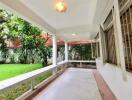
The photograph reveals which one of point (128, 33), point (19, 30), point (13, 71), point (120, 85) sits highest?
point (19, 30)

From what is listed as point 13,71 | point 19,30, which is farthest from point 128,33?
point 13,71

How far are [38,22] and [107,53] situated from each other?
2960 millimetres

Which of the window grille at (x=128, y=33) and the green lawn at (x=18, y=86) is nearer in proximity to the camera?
the window grille at (x=128, y=33)

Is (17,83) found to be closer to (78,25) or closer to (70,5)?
(70,5)

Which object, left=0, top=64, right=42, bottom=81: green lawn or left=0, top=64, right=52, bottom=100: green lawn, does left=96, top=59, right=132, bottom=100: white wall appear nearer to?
left=0, top=64, right=52, bottom=100: green lawn

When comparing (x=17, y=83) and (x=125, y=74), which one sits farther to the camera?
(x=17, y=83)

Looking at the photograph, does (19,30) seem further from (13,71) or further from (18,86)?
(18,86)

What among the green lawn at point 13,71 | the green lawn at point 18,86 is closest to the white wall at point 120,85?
the green lawn at point 18,86

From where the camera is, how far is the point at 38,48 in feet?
26.9

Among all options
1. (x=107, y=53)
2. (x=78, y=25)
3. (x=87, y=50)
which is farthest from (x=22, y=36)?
(x=87, y=50)

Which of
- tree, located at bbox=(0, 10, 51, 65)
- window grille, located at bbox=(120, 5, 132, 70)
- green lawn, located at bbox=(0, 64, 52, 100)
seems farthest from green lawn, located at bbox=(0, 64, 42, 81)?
window grille, located at bbox=(120, 5, 132, 70)

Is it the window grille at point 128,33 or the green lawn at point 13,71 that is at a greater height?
the window grille at point 128,33

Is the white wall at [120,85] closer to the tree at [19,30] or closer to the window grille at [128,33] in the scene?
the window grille at [128,33]

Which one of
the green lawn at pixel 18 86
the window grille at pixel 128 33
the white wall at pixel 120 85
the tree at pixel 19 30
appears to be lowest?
the green lawn at pixel 18 86
